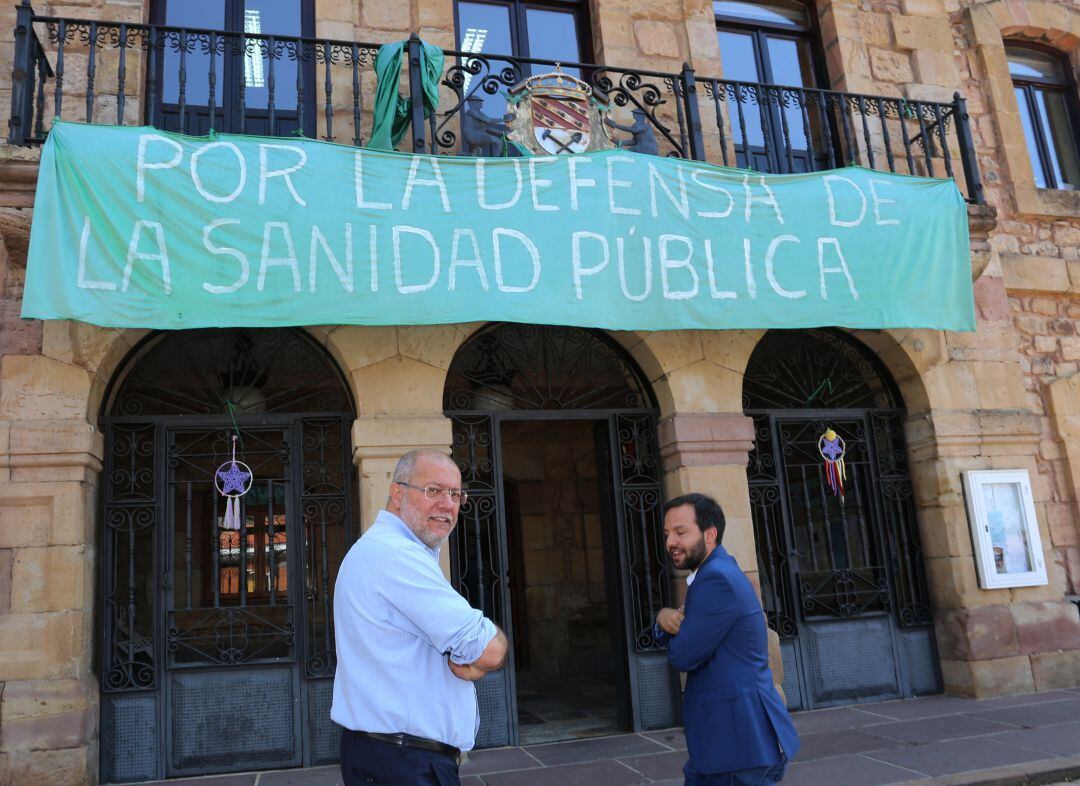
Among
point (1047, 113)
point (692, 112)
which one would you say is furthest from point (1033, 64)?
point (692, 112)

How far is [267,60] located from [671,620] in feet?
20.2

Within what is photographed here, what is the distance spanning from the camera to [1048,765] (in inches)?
191

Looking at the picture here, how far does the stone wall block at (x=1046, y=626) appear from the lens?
696cm

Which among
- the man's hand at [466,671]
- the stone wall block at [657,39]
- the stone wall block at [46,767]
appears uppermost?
the stone wall block at [657,39]

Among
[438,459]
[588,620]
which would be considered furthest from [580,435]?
[438,459]

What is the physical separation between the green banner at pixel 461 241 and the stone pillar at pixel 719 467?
89 cm

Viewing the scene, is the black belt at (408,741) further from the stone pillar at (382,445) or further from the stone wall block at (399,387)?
the stone wall block at (399,387)

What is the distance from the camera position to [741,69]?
847 centimetres

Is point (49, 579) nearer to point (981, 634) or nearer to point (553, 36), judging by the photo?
point (553, 36)

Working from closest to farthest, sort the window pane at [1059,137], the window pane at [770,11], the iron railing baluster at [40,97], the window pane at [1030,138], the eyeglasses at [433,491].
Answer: the eyeglasses at [433,491]
the iron railing baluster at [40,97]
the window pane at [770,11]
the window pane at [1030,138]
the window pane at [1059,137]

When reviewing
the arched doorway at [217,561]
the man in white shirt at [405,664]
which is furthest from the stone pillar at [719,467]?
the man in white shirt at [405,664]

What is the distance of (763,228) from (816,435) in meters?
1.99

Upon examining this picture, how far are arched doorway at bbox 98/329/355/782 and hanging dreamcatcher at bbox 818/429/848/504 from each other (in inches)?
155

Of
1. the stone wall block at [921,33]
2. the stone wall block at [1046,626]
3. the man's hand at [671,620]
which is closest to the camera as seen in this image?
the man's hand at [671,620]
